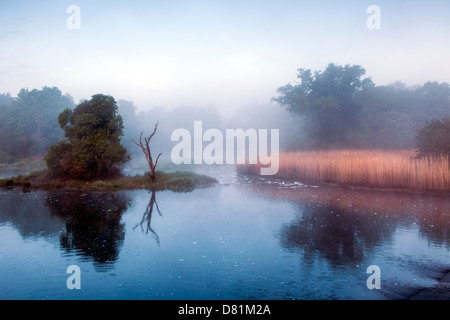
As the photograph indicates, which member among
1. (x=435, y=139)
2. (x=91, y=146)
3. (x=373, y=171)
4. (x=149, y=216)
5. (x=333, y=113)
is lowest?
(x=149, y=216)

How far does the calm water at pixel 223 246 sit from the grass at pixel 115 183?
12.3 feet

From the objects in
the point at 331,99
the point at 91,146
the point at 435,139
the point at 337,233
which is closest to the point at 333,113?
the point at 331,99

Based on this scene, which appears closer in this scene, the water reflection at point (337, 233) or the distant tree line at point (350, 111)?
the water reflection at point (337, 233)

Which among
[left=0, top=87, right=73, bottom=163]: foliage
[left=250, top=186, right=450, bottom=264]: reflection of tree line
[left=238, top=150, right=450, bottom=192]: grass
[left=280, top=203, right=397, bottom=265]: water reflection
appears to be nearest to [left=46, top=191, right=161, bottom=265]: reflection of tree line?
[left=280, top=203, right=397, bottom=265]: water reflection

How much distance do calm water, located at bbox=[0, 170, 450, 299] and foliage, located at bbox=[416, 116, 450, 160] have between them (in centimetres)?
360

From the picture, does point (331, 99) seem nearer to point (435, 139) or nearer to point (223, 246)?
point (435, 139)

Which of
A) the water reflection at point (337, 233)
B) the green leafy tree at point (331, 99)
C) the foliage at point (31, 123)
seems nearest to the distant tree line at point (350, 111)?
the green leafy tree at point (331, 99)

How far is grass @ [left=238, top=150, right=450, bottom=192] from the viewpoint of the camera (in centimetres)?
1466

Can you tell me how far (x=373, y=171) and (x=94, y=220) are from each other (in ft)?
42.2

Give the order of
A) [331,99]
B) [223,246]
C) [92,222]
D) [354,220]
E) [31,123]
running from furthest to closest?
[31,123], [331,99], [354,220], [92,222], [223,246]

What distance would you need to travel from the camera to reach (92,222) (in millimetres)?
10328

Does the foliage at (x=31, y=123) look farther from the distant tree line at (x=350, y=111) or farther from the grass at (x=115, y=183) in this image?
the distant tree line at (x=350, y=111)

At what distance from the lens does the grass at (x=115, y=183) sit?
17938 mm

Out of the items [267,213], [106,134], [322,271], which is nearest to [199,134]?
[106,134]
